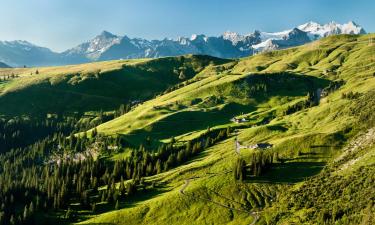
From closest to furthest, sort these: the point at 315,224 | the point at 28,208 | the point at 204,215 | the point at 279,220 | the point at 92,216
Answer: the point at 315,224
the point at 279,220
the point at 204,215
the point at 92,216
the point at 28,208

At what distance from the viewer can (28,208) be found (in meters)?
187

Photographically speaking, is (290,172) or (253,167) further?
(253,167)

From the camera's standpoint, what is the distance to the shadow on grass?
586ft

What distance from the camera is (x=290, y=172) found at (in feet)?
604

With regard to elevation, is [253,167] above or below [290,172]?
above

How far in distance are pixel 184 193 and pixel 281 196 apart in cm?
4116

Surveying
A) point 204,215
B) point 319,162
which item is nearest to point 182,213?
point 204,215

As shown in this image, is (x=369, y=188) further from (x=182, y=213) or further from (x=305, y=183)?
(x=182, y=213)

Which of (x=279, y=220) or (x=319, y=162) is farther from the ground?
(x=319, y=162)

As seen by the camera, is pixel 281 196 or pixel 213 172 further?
pixel 213 172

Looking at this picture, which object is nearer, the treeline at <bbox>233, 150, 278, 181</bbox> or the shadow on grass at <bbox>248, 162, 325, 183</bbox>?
the shadow on grass at <bbox>248, 162, 325, 183</bbox>

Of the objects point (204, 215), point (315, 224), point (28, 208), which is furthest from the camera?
point (28, 208)

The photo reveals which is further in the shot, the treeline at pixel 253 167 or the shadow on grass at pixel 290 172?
the treeline at pixel 253 167

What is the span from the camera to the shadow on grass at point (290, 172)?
178 meters
